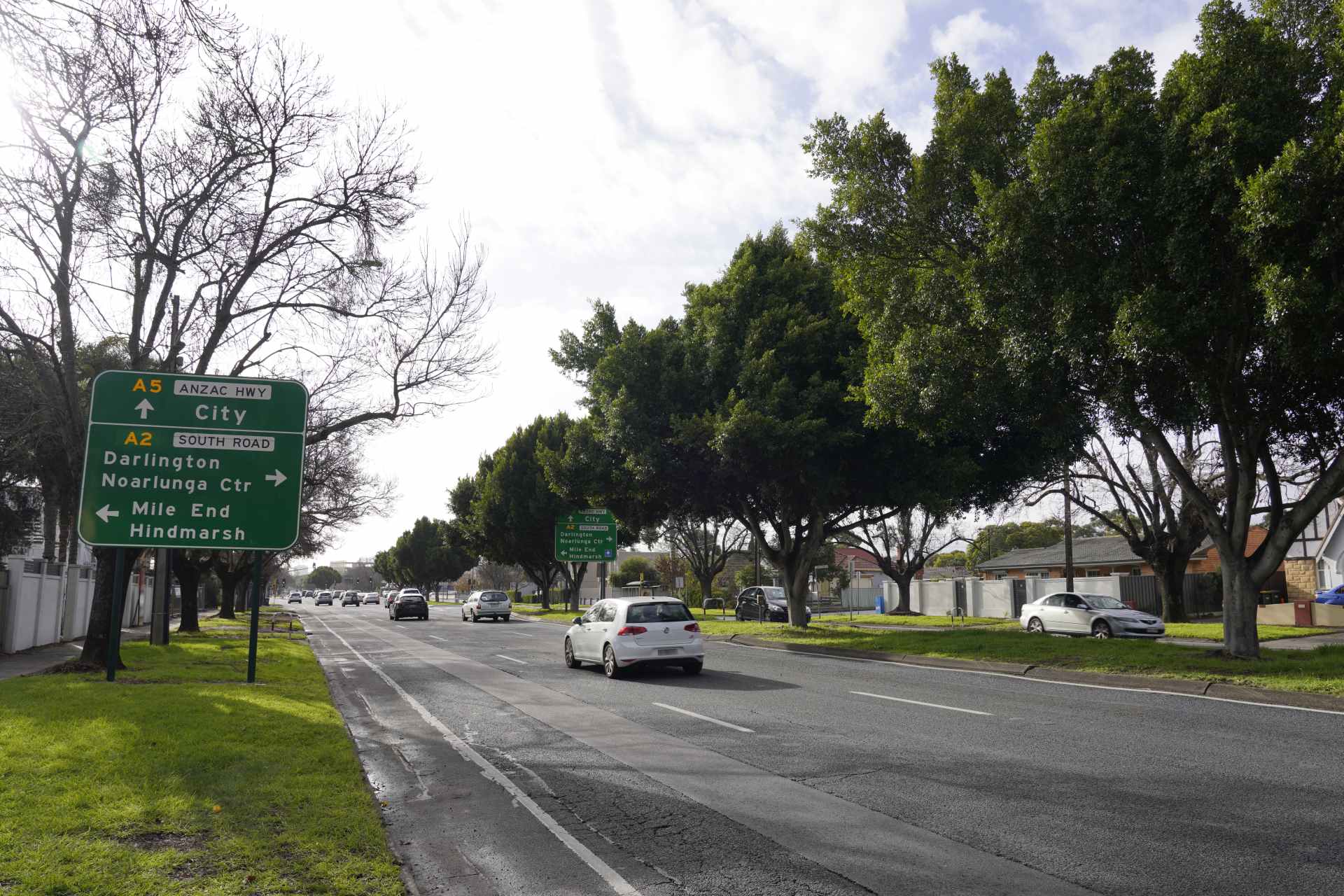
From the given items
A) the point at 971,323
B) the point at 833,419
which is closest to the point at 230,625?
the point at 833,419

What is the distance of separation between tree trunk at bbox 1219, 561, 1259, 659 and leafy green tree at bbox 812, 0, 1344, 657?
4cm

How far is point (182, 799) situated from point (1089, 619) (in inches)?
985

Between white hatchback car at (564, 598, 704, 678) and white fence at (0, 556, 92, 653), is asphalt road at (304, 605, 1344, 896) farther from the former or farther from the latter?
white fence at (0, 556, 92, 653)

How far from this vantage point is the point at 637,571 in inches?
3556

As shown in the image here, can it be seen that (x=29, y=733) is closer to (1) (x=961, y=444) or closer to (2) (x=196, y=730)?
(2) (x=196, y=730)

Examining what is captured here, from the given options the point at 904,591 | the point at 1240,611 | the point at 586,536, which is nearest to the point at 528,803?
the point at 1240,611

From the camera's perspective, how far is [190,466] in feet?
46.3

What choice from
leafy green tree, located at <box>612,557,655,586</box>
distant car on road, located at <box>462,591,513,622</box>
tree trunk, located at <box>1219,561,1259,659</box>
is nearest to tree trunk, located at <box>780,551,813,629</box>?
tree trunk, located at <box>1219,561,1259,659</box>

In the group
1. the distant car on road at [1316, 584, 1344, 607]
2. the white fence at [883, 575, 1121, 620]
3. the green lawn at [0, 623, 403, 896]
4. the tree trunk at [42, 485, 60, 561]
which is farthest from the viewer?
the white fence at [883, 575, 1121, 620]

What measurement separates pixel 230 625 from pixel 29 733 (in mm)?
30370

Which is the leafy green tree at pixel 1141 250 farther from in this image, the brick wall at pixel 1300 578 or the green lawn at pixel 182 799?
the brick wall at pixel 1300 578

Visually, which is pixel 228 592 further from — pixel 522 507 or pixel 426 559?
pixel 426 559

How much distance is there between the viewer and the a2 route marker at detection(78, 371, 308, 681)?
45.2ft

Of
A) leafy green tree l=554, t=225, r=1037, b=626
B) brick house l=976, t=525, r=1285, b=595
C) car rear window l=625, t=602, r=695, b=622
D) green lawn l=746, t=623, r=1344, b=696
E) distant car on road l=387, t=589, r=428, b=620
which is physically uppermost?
leafy green tree l=554, t=225, r=1037, b=626
